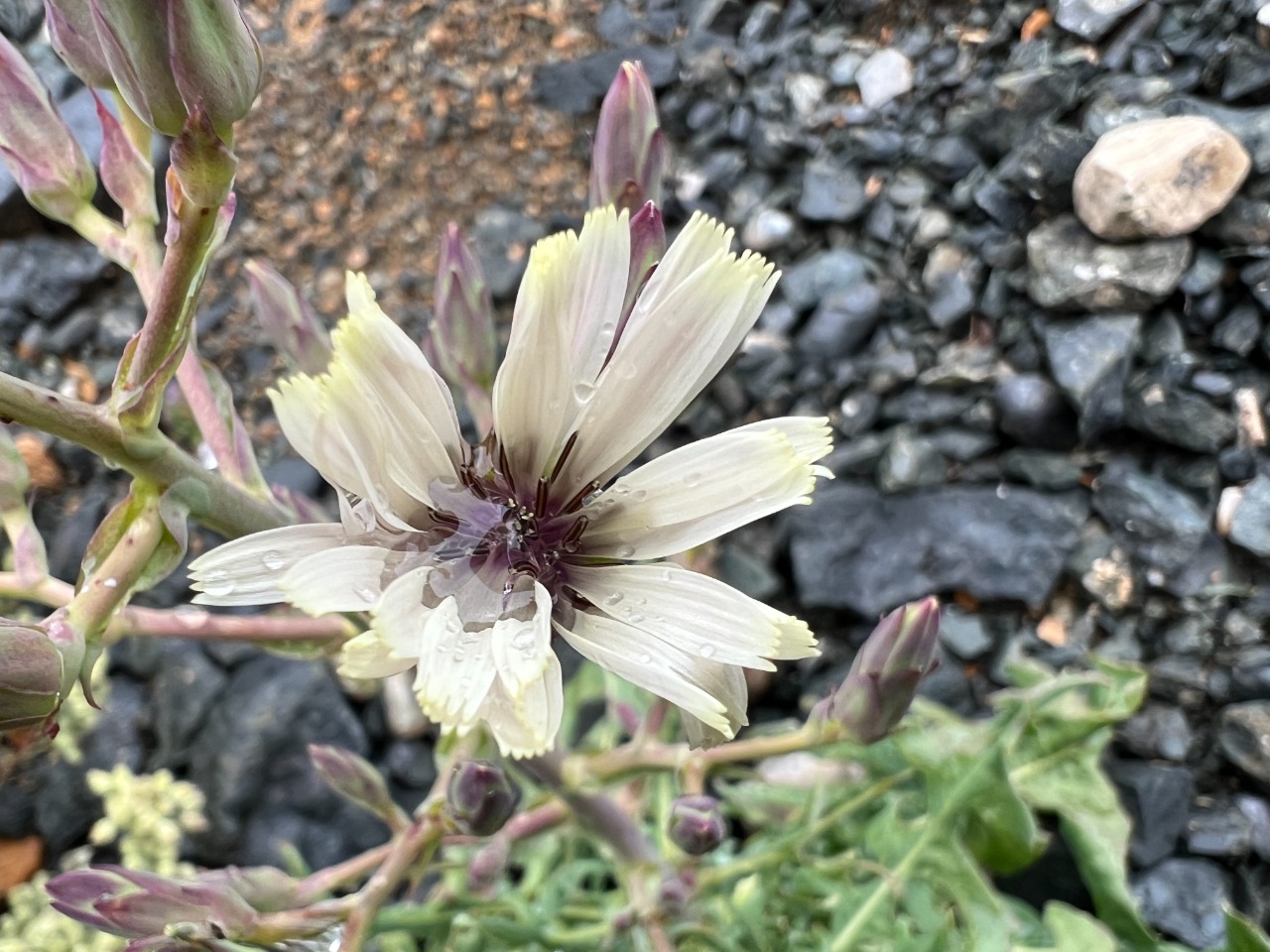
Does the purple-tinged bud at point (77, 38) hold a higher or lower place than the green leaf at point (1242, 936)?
higher

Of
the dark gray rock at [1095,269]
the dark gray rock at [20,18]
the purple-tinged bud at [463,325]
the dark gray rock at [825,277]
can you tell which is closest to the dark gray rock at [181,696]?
the purple-tinged bud at [463,325]

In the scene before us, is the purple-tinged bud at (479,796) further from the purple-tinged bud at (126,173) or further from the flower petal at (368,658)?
the purple-tinged bud at (126,173)

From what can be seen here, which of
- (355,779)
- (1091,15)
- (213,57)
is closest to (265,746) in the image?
(355,779)

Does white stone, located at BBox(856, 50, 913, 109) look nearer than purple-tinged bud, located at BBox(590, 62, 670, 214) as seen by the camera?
No

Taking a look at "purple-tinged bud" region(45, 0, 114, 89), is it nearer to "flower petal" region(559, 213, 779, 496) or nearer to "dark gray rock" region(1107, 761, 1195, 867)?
"flower petal" region(559, 213, 779, 496)

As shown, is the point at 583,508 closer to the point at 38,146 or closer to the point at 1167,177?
the point at 38,146

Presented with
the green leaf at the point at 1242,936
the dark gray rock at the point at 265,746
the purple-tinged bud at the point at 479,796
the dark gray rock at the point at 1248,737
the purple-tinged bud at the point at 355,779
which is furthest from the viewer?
the dark gray rock at the point at 265,746

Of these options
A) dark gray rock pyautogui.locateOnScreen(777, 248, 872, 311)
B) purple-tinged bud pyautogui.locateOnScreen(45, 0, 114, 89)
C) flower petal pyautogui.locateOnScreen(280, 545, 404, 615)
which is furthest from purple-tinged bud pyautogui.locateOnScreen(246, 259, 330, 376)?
dark gray rock pyautogui.locateOnScreen(777, 248, 872, 311)
